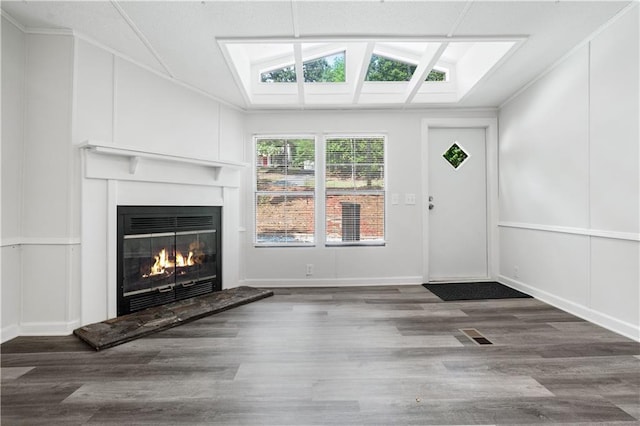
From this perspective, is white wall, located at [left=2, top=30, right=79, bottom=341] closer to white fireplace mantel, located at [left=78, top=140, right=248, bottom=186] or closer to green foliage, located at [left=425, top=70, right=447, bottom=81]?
white fireplace mantel, located at [left=78, top=140, right=248, bottom=186]

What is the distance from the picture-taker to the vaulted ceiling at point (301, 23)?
2174 millimetres

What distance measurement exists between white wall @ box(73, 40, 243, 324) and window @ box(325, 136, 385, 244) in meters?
1.39

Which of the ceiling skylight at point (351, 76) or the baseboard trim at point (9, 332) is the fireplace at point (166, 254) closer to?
the baseboard trim at point (9, 332)

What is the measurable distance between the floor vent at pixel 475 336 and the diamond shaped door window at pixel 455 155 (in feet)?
8.28

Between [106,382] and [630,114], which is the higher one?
[630,114]

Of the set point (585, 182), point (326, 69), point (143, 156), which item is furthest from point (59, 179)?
point (585, 182)

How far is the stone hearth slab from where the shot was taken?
92.2 inches

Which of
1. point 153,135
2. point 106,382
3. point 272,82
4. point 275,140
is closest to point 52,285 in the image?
point 106,382

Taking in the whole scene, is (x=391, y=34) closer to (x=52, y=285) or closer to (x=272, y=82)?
(x=272, y=82)

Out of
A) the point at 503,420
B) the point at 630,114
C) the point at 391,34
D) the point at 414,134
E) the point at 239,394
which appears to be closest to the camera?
the point at 503,420

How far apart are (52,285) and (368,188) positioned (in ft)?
11.6

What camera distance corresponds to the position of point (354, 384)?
1.77 meters

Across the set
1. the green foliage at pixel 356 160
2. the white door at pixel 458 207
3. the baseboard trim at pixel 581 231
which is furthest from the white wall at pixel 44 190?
the baseboard trim at pixel 581 231

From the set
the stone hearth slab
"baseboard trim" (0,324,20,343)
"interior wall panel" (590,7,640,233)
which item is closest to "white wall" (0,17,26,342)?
"baseboard trim" (0,324,20,343)
